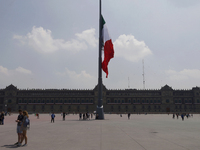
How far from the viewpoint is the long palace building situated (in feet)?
362

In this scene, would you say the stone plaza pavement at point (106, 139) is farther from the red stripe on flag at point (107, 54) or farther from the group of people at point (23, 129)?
the red stripe on flag at point (107, 54)

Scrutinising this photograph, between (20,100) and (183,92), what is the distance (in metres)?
101

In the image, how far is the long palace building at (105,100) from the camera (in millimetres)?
110250

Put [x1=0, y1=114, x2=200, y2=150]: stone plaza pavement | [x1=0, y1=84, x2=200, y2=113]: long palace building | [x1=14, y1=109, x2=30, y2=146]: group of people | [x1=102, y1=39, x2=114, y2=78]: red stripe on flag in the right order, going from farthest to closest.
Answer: [x1=0, y1=84, x2=200, y2=113]: long palace building
[x1=102, y1=39, x2=114, y2=78]: red stripe on flag
[x1=14, y1=109, x2=30, y2=146]: group of people
[x1=0, y1=114, x2=200, y2=150]: stone plaza pavement

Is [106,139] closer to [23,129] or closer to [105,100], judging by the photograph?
[23,129]

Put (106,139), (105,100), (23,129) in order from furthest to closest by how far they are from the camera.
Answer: (105,100) < (106,139) < (23,129)

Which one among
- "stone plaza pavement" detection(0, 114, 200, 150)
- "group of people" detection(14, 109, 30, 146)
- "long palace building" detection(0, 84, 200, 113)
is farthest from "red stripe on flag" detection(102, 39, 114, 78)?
"long palace building" detection(0, 84, 200, 113)

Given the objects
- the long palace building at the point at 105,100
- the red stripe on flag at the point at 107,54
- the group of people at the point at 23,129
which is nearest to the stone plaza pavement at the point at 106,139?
the group of people at the point at 23,129

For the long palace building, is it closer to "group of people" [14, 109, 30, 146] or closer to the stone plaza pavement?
the stone plaza pavement

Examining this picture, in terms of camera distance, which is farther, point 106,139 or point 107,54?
point 107,54

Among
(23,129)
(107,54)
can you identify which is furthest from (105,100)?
(23,129)

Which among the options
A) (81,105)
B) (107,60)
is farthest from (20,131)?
(81,105)

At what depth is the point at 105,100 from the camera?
11256 cm

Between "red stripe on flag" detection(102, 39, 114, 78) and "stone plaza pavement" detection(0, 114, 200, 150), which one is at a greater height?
"red stripe on flag" detection(102, 39, 114, 78)
